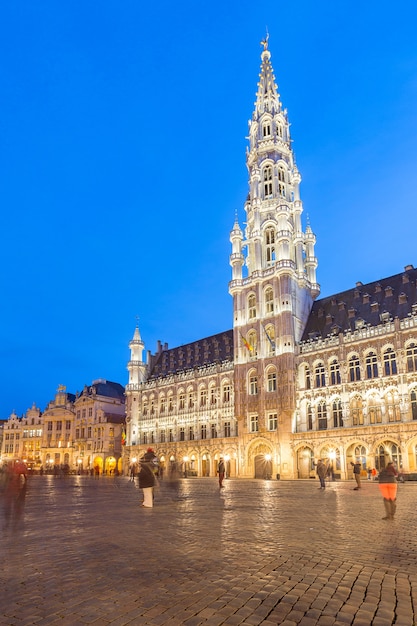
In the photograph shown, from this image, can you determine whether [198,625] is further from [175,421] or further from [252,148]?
[252,148]

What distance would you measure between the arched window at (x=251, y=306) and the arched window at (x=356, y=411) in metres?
17.6

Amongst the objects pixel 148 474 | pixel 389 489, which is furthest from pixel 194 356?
pixel 389 489

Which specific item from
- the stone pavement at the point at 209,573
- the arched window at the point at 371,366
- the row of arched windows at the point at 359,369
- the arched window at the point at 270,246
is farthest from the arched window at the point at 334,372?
the stone pavement at the point at 209,573

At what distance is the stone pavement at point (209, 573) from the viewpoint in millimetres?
5270

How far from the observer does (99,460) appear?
285ft

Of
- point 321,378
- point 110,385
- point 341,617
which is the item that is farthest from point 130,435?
point 341,617

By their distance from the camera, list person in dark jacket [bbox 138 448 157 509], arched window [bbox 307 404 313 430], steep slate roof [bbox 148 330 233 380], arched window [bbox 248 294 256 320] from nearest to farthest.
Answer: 1. person in dark jacket [bbox 138 448 157 509]
2. arched window [bbox 307 404 313 430]
3. arched window [bbox 248 294 256 320]
4. steep slate roof [bbox 148 330 233 380]

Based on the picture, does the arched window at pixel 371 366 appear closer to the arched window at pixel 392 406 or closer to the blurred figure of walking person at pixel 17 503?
the arched window at pixel 392 406

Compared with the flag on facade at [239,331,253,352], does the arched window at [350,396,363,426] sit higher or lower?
lower

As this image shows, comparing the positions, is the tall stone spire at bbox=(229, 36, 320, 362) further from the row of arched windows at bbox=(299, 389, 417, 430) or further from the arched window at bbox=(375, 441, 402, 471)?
the arched window at bbox=(375, 441, 402, 471)

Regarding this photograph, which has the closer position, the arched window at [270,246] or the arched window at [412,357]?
the arched window at [412,357]

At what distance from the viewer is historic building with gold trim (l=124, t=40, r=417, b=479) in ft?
152

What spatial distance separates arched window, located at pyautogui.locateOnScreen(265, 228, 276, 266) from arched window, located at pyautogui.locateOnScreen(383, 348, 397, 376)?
2095cm

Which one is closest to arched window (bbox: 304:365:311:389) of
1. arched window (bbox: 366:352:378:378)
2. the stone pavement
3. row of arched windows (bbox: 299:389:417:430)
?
row of arched windows (bbox: 299:389:417:430)
